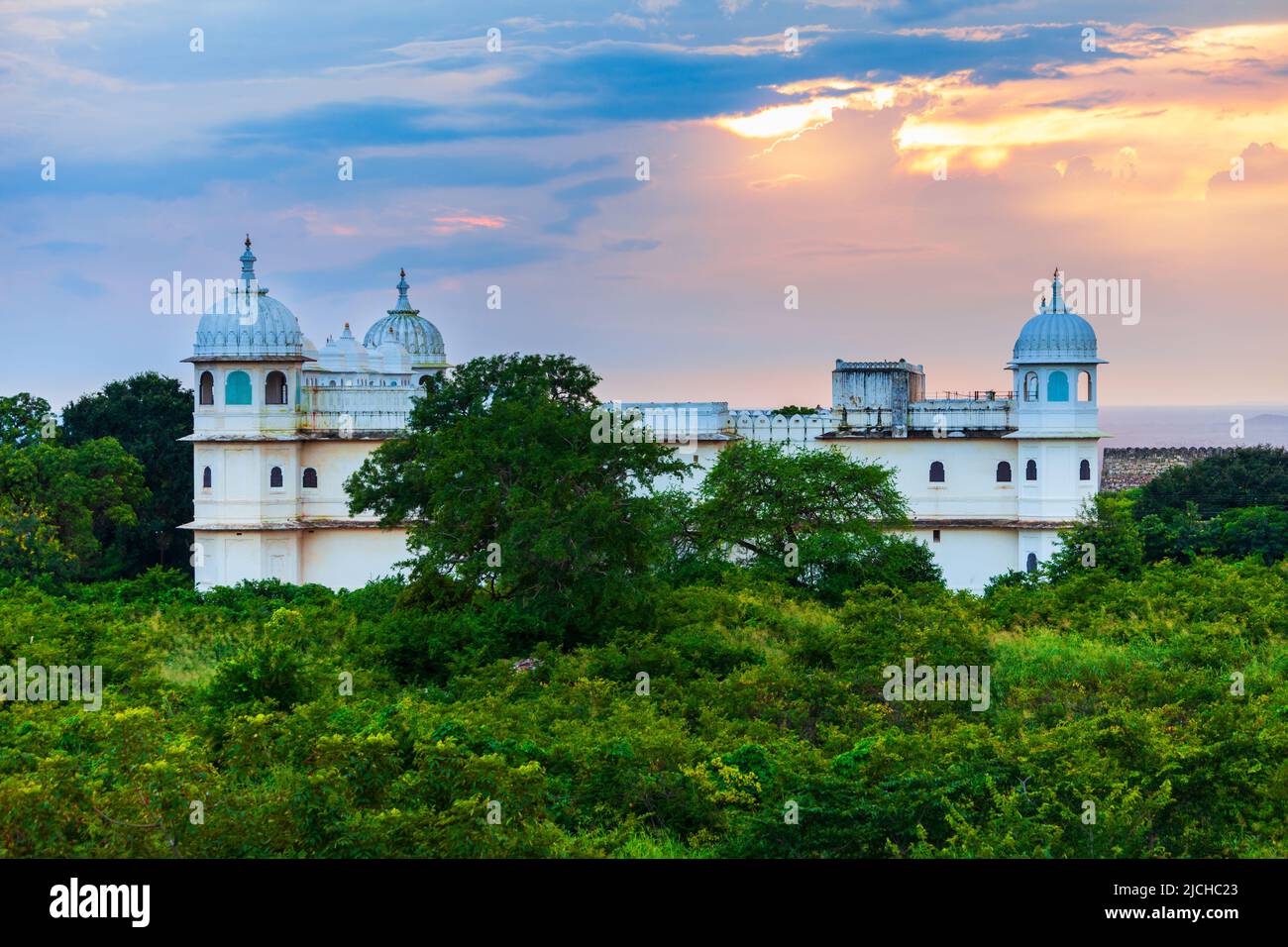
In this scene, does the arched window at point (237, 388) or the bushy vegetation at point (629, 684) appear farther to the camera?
the arched window at point (237, 388)

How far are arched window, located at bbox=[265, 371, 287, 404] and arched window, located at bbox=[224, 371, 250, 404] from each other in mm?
470

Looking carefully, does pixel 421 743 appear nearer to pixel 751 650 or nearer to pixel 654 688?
pixel 654 688

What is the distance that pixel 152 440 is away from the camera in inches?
1914

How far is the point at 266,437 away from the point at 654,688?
2190 centimetres

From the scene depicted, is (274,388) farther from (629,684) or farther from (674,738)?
(674,738)

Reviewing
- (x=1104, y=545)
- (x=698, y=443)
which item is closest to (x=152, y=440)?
(x=698, y=443)

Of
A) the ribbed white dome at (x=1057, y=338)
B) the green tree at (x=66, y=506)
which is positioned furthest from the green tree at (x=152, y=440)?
the ribbed white dome at (x=1057, y=338)

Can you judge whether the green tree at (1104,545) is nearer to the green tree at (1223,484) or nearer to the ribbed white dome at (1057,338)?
the ribbed white dome at (1057,338)

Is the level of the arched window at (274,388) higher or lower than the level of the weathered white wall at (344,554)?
higher

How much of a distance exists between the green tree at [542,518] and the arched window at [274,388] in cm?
1460

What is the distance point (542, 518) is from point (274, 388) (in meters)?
19.0

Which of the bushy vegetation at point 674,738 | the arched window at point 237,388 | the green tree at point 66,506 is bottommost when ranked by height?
the bushy vegetation at point 674,738

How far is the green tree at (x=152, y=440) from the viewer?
157ft
